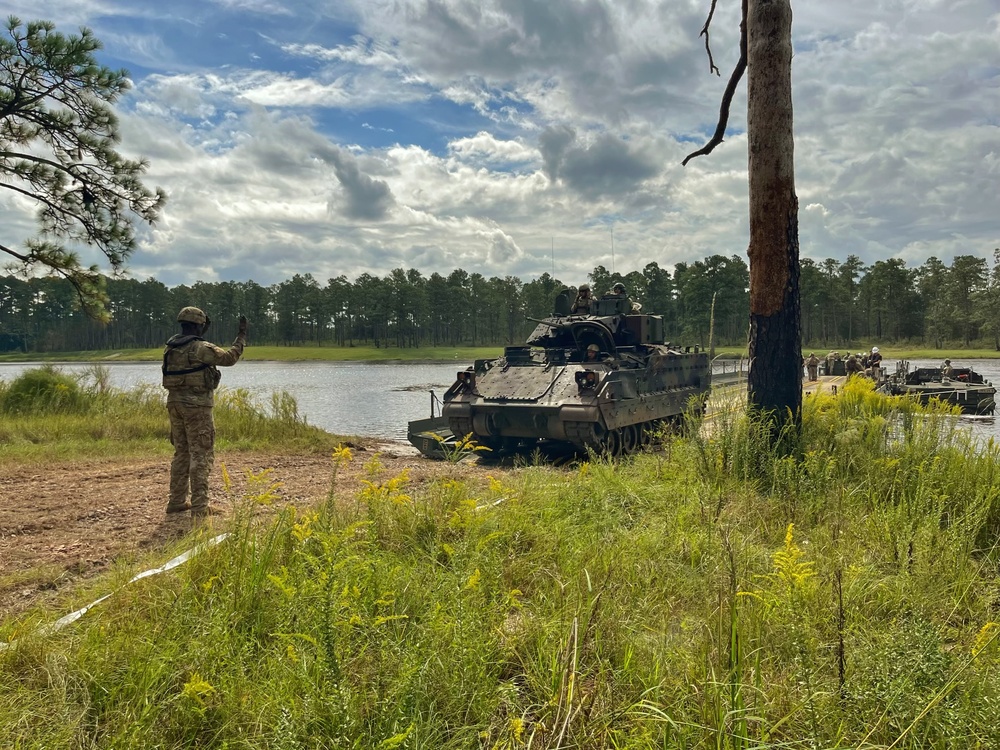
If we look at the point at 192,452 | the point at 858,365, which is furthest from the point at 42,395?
the point at 858,365

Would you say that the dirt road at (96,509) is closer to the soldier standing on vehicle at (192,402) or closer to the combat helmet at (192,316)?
the soldier standing on vehicle at (192,402)

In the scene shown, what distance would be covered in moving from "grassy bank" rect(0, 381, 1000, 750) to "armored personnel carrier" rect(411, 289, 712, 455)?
522cm

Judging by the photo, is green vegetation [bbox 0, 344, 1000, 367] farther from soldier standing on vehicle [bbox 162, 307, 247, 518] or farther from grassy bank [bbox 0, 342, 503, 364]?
soldier standing on vehicle [bbox 162, 307, 247, 518]

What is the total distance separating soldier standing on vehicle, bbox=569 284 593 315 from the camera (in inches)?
531

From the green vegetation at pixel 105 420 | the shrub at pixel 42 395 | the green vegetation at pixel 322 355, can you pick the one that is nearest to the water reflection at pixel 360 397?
the green vegetation at pixel 105 420

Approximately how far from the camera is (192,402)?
6504mm

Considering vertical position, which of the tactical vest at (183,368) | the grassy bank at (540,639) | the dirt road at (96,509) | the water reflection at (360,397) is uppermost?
the tactical vest at (183,368)

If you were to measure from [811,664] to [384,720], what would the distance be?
1.62 meters

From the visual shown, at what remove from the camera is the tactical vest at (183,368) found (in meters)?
6.49

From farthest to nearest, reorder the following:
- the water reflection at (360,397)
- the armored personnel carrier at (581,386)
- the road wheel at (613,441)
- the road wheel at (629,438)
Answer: the water reflection at (360,397) < the road wheel at (629,438) < the road wheel at (613,441) < the armored personnel carrier at (581,386)

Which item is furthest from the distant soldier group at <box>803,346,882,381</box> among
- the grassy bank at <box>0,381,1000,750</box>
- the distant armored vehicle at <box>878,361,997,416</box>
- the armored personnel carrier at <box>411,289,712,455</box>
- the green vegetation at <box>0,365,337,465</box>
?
the grassy bank at <box>0,381,1000,750</box>

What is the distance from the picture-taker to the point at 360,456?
466 inches

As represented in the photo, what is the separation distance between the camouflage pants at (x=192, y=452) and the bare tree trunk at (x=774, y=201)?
17.9ft

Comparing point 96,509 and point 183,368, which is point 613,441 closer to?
point 183,368
